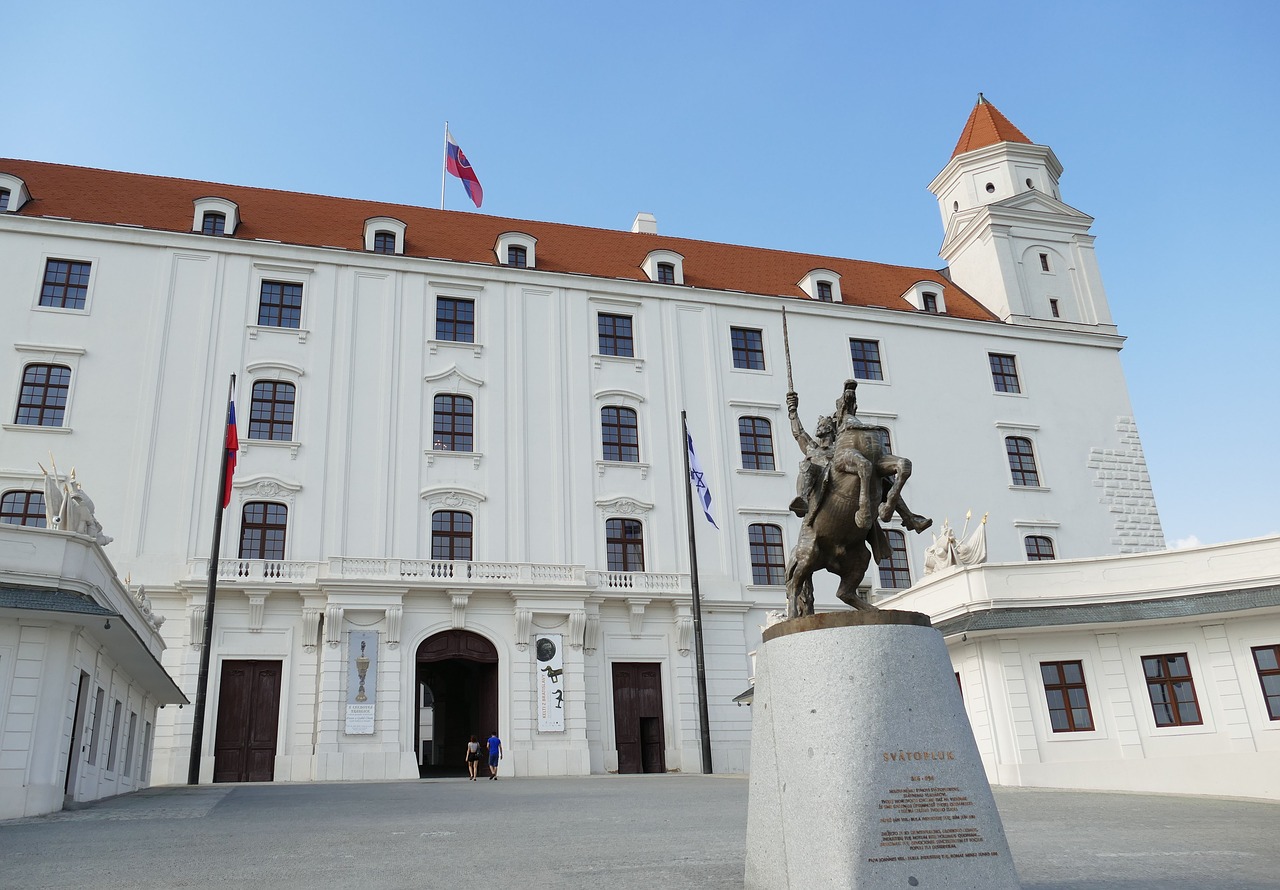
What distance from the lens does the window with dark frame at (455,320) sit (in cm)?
3453

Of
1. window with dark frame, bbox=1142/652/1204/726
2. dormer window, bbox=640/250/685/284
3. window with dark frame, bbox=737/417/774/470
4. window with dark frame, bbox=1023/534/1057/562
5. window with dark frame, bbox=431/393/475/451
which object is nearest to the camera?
window with dark frame, bbox=1142/652/1204/726

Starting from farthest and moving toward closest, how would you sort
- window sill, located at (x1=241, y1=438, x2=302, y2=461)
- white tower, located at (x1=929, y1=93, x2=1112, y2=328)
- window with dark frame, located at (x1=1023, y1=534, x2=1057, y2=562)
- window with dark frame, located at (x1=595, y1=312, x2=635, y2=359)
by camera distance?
white tower, located at (x1=929, y1=93, x2=1112, y2=328) → window with dark frame, located at (x1=1023, y1=534, x2=1057, y2=562) → window with dark frame, located at (x1=595, y1=312, x2=635, y2=359) → window sill, located at (x1=241, y1=438, x2=302, y2=461)

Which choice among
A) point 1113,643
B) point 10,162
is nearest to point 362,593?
point 1113,643

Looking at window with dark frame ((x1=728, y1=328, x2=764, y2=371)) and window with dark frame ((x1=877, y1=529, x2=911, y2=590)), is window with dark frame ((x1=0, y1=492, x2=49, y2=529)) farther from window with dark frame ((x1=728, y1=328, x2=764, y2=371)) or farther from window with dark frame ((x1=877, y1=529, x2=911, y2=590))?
window with dark frame ((x1=877, y1=529, x2=911, y2=590))

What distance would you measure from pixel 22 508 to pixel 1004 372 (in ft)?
118

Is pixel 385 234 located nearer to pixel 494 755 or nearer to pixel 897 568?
pixel 494 755

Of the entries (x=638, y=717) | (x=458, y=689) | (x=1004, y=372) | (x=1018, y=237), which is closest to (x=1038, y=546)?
(x=1004, y=372)

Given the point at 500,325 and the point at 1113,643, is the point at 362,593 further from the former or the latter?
the point at 1113,643

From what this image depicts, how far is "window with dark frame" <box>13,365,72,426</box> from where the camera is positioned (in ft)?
96.6

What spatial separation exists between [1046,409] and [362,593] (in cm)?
2835

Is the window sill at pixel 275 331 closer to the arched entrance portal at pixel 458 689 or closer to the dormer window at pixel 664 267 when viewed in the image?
the arched entrance portal at pixel 458 689

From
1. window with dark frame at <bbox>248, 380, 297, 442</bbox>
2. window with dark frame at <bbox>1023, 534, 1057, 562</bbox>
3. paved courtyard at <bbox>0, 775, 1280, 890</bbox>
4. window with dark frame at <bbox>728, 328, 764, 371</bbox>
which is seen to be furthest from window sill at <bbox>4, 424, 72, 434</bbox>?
window with dark frame at <bbox>1023, 534, 1057, 562</bbox>

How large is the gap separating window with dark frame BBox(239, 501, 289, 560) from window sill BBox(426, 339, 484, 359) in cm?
751

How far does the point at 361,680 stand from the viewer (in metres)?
27.4
